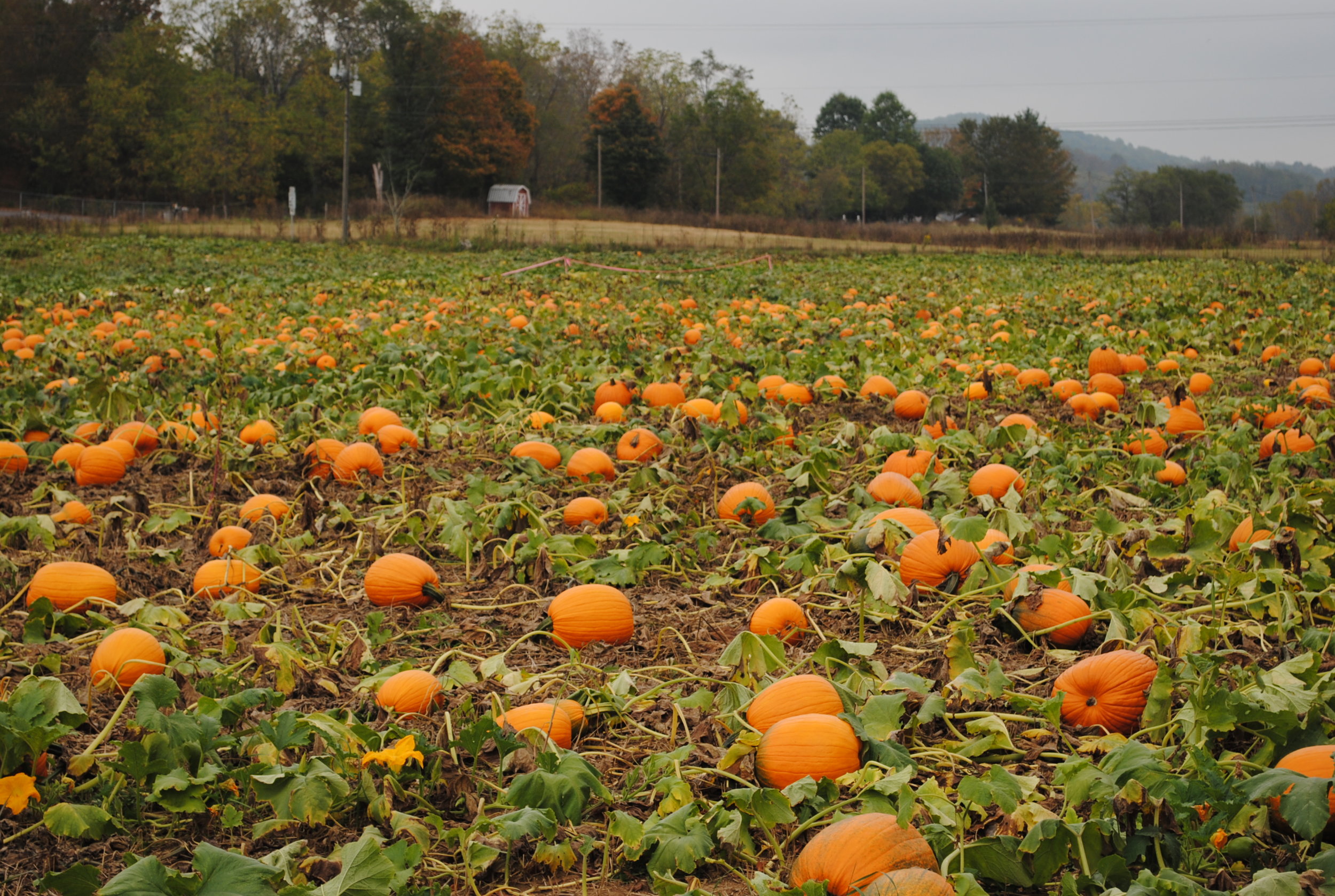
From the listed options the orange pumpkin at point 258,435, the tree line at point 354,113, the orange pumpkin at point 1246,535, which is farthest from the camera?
the tree line at point 354,113

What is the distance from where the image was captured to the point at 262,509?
12.6ft

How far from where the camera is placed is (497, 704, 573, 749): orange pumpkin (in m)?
2.29

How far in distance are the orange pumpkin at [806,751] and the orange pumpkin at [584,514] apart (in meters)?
1.79

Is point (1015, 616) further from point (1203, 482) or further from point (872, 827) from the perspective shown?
point (1203, 482)

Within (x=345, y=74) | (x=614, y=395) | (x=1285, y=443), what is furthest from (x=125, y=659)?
(x=345, y=74)

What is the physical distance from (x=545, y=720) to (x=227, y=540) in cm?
193

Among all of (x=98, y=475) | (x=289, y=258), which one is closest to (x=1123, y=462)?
Answer: (x=98, y=475)

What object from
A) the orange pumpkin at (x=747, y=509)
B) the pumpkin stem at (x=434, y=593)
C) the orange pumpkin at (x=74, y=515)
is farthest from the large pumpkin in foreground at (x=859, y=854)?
the orange pumpkin at (x=74, y=515)

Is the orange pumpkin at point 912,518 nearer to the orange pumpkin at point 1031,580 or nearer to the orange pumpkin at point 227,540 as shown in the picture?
the orange pumpkin at point 1031,580

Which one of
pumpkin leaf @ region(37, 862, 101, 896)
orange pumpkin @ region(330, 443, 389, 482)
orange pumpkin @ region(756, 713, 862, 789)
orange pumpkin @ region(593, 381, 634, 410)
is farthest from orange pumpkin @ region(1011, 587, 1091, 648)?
orange pumpkin @ region(593, 381, 634, 410)

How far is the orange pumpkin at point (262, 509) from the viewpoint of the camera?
3826 mm

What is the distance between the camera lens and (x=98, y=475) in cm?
442

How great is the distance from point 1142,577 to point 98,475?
14.2 feet

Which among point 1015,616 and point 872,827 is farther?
point 1015,616
